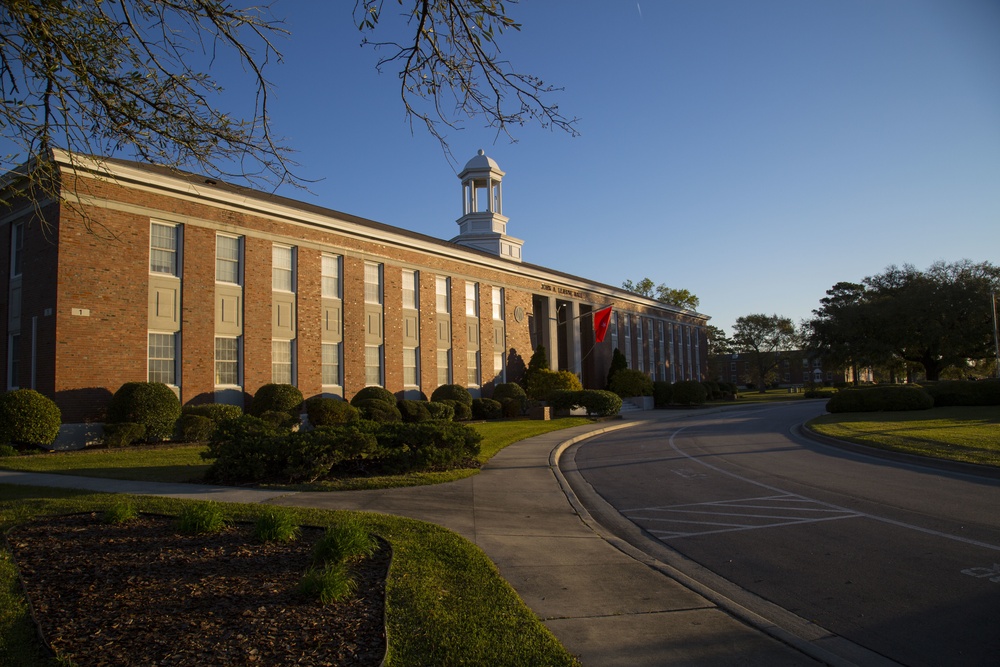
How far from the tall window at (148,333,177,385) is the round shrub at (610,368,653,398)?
31975 millimetres

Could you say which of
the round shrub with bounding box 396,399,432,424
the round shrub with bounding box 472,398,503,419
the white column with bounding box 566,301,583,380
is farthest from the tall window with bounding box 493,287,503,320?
the round shrub with bounding box 396,399,432,424

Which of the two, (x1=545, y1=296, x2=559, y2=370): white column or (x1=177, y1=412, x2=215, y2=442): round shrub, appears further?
(x1=545, y1=296, x2=559, y2=370): white column

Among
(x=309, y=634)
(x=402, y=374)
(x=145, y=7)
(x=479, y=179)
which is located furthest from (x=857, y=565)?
(x=479, y=179)

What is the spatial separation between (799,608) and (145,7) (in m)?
8.95

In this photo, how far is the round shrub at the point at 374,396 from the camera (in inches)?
1111

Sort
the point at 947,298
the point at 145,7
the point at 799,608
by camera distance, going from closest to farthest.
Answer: the point at 799,608 < the point at 145,7 < the point at 947,298

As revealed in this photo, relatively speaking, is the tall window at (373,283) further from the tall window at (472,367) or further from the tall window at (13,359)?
the tall window at (13,359)

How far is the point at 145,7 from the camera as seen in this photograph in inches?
296

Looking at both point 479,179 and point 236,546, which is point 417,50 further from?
point 479,179

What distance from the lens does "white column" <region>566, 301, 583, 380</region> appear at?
155ft

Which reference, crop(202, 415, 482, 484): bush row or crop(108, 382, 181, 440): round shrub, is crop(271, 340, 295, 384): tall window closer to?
crop(108, 382, 181, 440): round shrub

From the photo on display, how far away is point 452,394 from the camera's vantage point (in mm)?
33062

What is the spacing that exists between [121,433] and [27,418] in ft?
7.68

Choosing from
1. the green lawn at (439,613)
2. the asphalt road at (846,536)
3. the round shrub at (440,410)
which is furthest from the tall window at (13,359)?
the asphalt road at (846,536)
